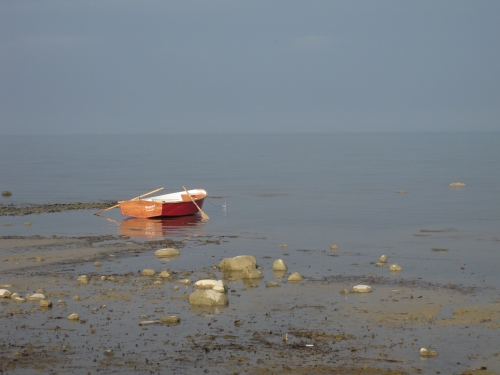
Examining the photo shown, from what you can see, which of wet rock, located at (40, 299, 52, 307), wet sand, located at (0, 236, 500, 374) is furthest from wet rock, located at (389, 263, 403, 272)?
wet rock, located at (40, 299, 52, 307)

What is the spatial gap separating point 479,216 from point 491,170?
44.2m

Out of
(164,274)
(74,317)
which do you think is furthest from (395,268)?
(74,317)

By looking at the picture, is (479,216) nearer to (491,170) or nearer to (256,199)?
(256,199)

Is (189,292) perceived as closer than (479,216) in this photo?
Yes

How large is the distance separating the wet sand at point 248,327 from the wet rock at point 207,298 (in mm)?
207

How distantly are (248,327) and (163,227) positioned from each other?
1832 centimetres

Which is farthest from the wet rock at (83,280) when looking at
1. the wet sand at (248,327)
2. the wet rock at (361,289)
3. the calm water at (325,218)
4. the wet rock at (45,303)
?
the wet rock at (361,289)

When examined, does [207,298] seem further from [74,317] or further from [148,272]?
[148,272]

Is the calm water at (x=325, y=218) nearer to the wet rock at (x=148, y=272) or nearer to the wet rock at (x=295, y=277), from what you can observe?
the wet rock at (x=295, y=277)

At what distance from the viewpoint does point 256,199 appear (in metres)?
47.9

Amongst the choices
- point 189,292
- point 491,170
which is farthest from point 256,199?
point 491,170

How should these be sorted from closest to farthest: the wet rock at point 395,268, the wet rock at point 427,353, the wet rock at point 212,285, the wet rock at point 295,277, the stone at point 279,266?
the wet rock at point 427,353
the wet rock at point 212,285
the wet rock at point 295,277
the stone at point 279,266
the wet rock at point 395,268

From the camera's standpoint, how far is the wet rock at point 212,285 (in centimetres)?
1798

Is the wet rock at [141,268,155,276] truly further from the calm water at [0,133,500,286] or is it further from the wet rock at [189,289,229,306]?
the wet rock at [189,289,229,306]
